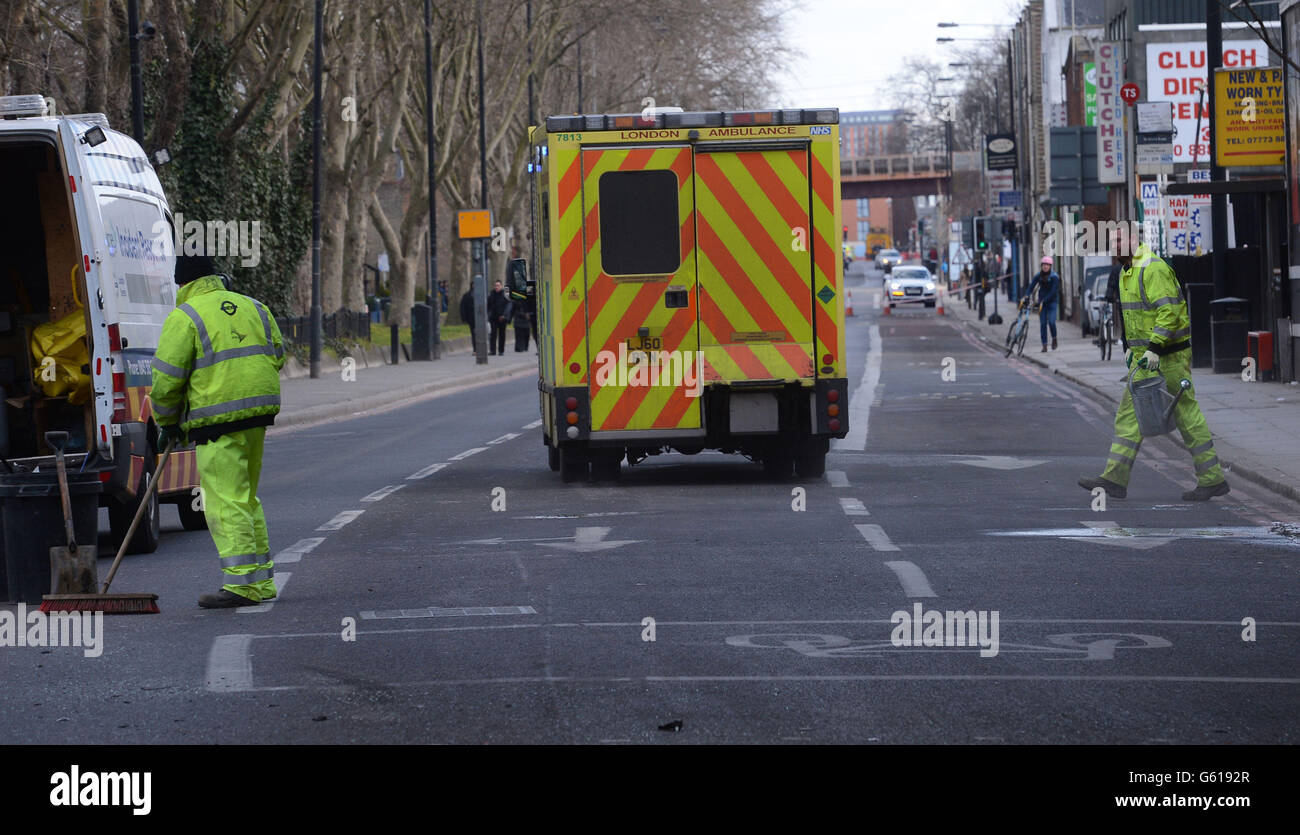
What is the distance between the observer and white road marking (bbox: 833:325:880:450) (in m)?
20.1

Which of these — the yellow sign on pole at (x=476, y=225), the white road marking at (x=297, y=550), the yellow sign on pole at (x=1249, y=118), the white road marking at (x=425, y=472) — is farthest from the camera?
the yellow sign on pole at (x=476, y=225)

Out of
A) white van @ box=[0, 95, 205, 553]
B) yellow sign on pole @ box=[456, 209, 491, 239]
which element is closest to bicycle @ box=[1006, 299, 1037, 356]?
yellow sign on pole @ box=[456, 209, 491, 239]

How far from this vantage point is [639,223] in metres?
15.8

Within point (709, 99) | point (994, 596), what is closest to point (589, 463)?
point (994, 596)

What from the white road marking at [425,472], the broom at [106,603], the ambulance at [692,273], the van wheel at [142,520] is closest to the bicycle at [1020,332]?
the white road marking at [425,472]

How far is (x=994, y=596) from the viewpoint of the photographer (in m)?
9.85

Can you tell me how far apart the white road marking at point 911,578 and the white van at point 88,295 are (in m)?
4.61

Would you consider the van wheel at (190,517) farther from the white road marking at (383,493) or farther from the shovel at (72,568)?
the shovel at (72,568)

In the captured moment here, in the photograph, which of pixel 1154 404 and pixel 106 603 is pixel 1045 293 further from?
pixel 106 603

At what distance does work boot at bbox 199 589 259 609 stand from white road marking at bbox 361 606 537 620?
0.75 meters

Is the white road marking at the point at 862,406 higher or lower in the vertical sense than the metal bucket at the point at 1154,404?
lower

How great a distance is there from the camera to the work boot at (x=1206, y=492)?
1426 centimetres

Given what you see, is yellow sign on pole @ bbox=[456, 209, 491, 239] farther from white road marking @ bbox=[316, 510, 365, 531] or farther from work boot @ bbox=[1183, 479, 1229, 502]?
work boot @ bbox=[1183, 479, 1229, 502]

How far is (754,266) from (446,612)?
6714 millimetres
